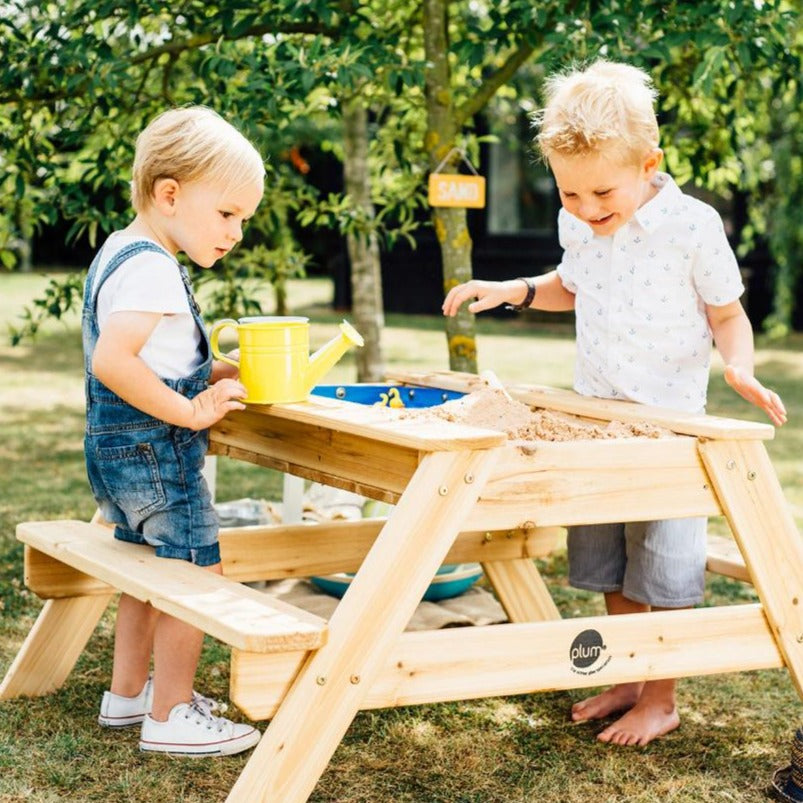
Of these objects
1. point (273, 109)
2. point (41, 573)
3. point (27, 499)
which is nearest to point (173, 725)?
point (41, 573)

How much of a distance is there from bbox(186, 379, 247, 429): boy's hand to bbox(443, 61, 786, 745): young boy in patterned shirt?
0.73m

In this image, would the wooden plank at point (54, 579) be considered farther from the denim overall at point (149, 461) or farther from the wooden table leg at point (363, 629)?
the wooden table leg at point (363, 629)

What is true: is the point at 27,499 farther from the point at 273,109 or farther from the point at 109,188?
the point at 273,109

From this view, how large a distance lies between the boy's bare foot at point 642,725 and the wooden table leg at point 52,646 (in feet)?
4.31

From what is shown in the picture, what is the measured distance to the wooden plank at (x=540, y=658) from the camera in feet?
7.43

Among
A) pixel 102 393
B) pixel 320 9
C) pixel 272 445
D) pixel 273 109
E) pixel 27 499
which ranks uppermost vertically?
pixel 320 9

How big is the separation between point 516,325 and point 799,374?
4527 millimetres

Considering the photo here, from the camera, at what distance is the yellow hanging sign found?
4.33 m

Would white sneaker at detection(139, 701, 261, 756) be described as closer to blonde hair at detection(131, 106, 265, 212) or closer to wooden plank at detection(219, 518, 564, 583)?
wooden plank at detection(219, 518, 564, 583)

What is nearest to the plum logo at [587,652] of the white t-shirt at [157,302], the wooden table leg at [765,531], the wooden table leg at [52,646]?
the wooden table leg at [765,531]

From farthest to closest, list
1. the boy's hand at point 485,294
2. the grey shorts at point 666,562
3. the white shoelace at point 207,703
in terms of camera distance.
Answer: the boy's hand at point 485,294, the grey shorts at point 666,562, the white shoelace at point 207,703

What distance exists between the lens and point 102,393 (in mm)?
2715

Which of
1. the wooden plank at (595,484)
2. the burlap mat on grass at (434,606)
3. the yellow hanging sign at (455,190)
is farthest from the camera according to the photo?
the yellow hanging sign at (455,190)

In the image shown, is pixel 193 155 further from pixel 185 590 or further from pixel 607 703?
pixel 607 703
